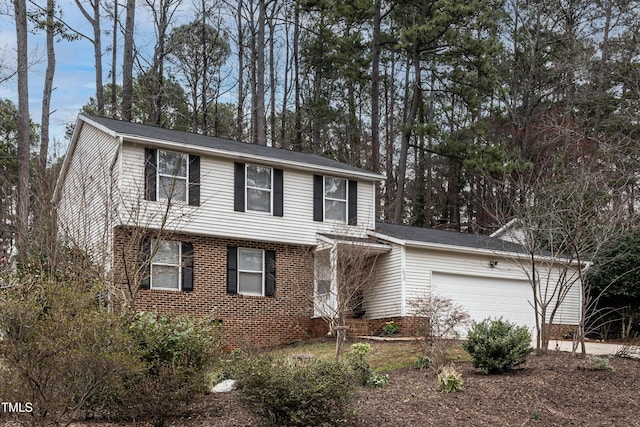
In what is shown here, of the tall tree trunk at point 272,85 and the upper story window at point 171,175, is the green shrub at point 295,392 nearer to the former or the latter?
the upper story window at point 171,175

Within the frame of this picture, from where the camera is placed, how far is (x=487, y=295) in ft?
69.1

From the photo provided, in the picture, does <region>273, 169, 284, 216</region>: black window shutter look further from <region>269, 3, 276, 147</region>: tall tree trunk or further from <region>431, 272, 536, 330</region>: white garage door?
<region>269, 3, 276, 147</region>: tall tree trunk

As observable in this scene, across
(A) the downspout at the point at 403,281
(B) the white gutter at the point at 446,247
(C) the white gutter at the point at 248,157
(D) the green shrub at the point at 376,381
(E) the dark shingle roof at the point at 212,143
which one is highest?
(E) the dark shingle roof at the point at 212,143

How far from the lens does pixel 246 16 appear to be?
33.9 m

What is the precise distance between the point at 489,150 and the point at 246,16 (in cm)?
1315

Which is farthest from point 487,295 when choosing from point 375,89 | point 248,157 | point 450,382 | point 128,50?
point 128,50

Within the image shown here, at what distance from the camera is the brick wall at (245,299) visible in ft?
60.2

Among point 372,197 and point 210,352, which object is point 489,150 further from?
point 210,352

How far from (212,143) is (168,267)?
3.81m

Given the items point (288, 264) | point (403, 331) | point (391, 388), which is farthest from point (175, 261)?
point (391, 388)


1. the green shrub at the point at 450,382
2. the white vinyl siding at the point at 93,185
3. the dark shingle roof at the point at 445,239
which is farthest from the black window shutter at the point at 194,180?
the green shrub at the point at 450,382

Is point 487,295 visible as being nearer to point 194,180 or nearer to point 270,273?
point 270,273

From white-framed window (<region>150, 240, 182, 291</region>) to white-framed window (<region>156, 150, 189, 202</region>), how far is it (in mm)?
1197

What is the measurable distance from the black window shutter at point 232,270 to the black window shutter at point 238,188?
1.10m
